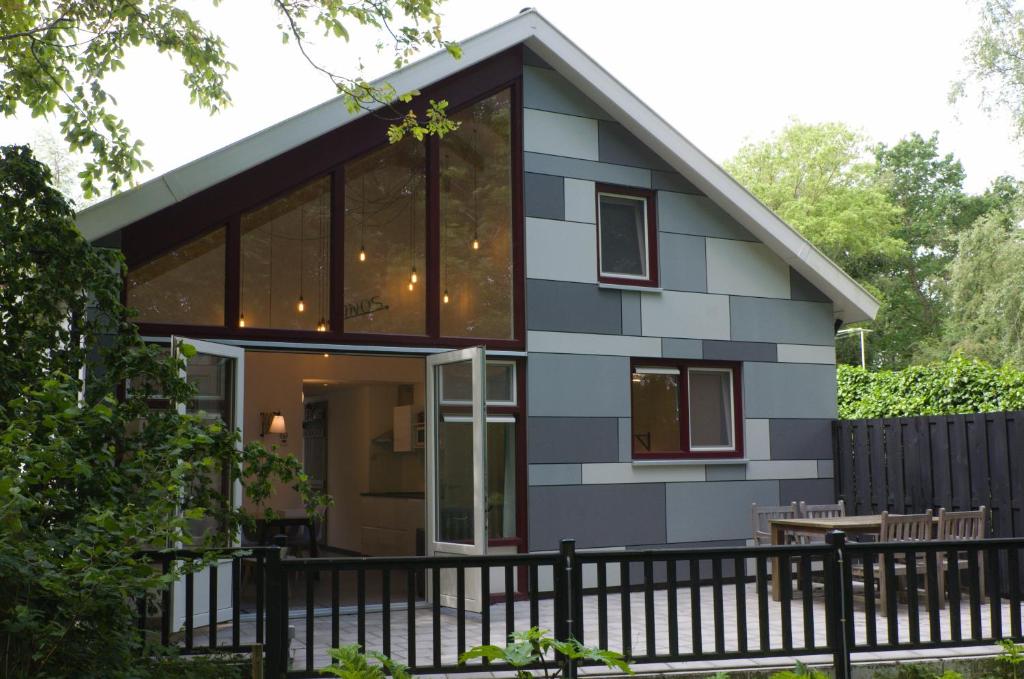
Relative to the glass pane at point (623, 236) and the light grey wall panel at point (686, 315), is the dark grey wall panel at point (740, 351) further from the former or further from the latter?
the glass pane at point (623, 236)

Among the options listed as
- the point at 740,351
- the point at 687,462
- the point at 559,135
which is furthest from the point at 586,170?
the point at 687,462

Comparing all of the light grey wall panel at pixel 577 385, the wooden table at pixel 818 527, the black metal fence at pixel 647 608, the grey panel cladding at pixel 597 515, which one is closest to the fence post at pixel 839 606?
the black metal fence at pixel 647 608

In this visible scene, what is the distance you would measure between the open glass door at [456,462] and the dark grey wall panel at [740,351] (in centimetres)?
308

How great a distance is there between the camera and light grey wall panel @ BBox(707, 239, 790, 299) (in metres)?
10.5

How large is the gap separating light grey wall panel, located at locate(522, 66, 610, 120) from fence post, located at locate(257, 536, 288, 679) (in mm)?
5918

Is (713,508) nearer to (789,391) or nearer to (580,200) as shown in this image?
(789,391)

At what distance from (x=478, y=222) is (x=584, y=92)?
188cm

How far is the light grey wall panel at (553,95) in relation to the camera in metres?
9.74

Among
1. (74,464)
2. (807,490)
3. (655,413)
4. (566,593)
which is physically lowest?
(566,593)

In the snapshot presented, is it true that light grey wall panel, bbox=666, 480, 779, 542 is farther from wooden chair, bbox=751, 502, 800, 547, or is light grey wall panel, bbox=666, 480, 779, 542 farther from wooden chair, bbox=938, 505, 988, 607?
wooden chair, bbox=938, 505, 988, 607

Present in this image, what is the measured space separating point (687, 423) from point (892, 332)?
22.0 meters

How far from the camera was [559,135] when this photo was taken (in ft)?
32.3

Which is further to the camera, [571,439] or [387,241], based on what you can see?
[571,439]

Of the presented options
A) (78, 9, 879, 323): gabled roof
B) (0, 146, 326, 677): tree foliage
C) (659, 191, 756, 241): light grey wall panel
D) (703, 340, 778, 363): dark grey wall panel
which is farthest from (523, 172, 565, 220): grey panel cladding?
(0, 146, 326, 677): tree foliage
